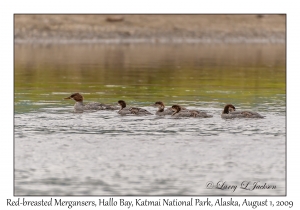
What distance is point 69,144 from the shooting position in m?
16.2

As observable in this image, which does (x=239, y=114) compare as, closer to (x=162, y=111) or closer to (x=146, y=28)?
(x=162, y=111)

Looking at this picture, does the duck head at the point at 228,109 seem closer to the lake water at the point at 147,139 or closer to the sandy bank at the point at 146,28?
the lake water at the point at 147,139

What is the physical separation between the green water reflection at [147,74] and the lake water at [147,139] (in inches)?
2.7

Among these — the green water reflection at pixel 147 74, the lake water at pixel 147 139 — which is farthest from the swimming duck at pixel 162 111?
the green water reflection at pixel 147 74

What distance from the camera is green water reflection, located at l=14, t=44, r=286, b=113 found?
82.6 ft

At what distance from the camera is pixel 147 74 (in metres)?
34.5

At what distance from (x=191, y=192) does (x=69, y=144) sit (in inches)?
170

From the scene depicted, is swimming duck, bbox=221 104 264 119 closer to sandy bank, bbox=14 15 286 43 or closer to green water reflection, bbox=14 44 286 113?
green water reflection, bbox=14 44 286 113

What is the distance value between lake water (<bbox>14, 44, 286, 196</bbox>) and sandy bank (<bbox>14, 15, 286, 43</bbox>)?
24.4 m

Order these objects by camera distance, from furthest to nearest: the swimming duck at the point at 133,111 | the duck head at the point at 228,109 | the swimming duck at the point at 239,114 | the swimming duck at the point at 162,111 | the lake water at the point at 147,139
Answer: the swimming duck at the point at 162,111 → the swimming duck at the point at 133,111 → the duck head at the point at 228,109 → the swimming duck at the point at 239,114 → the lake water at the point at 147,139

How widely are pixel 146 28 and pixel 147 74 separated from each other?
25.2 meters

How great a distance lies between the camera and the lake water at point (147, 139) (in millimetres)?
13231

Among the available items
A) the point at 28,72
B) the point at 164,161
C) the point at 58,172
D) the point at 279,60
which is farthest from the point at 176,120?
the point at 279,60

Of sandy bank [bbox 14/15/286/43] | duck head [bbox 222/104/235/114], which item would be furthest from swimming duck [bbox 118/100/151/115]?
sandy bank [bbox 14/15/286/43]
